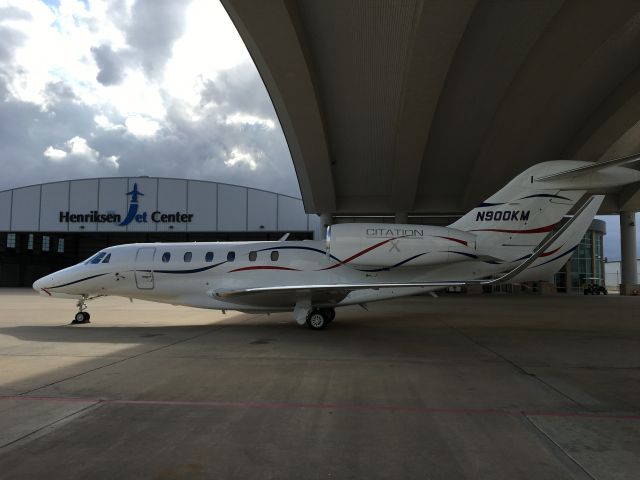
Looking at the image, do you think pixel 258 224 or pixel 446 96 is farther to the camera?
pixel 258 224

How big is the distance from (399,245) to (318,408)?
7.67 meters

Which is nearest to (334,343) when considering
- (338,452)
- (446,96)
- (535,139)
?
(338,452)

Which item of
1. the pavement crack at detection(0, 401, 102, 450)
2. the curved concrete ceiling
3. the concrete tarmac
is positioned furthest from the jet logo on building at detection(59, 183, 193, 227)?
the pavement crack at detection(0, 401, 102, 450)

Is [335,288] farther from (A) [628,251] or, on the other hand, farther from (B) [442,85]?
(A) [628,251]

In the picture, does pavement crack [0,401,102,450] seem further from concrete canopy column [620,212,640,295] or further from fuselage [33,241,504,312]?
concrete canopy column [620,212,640,295]

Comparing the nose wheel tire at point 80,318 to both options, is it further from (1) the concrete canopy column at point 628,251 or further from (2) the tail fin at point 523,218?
A: (1) the concrete canopy column at point 628,251

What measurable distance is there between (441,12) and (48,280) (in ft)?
50.7

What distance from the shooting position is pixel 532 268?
12.7 metres

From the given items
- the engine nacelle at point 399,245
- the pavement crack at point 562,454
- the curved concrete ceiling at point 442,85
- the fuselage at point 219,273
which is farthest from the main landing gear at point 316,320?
the curved concrete ceiling at point 442,85

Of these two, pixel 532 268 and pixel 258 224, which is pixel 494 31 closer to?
pixel 532 268

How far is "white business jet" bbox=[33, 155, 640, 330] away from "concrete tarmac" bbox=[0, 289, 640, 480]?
5.87ft

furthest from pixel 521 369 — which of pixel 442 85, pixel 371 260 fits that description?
pixel 442 85

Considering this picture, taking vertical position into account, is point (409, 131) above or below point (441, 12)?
below

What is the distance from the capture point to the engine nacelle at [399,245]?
505 inches
